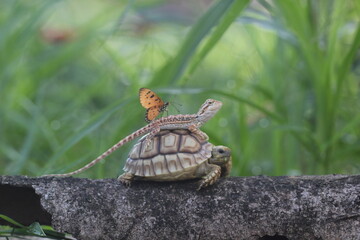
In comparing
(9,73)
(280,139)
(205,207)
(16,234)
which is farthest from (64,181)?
(9,73)

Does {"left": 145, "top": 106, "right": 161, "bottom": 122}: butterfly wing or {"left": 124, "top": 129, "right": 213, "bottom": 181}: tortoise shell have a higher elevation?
{"left": 145, "top": 106, "right": 161, "bottom": 122}: butterfly wing

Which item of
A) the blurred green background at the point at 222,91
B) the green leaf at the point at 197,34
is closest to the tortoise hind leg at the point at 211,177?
the blurred green background at the point at 222,91

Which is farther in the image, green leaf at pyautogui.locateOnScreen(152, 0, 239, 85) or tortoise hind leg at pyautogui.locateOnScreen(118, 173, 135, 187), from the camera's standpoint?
green leaf at pyautogui.locateOnScreen(152, 0, 239, 85)

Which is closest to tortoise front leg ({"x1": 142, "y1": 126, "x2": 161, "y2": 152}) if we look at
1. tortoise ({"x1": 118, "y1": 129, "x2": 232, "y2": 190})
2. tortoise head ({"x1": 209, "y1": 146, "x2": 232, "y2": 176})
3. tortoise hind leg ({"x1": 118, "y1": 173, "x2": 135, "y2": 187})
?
tortoise ({"x1": 118, "y1": 129, "x2": 232, "y2": 190})

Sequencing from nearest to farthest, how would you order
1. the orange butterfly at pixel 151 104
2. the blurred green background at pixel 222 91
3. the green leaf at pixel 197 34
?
the orange butterfly at pixel 151 104 → the green leaf at pixel 197 34 → the blurred green background at pixel 222 91

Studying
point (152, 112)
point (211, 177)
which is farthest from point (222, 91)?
point (211, 177)

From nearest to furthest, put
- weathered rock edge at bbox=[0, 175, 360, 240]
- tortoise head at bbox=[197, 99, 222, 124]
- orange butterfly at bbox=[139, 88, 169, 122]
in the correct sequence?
weathered rock edge at bbox=[0, 175, 360, 240] → orange butterfly at bbox=[139, 88, 169, 122] → tortoise head at bbox=[197, 99, 222, 124]

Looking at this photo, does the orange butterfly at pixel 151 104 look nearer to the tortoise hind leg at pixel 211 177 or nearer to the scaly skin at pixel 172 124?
the scaly skin at pixel 172 124

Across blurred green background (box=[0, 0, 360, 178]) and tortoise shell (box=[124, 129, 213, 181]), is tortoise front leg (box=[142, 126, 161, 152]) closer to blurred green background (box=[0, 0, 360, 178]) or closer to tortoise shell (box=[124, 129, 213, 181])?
tortoise shell (box=[124, 129, 213, 181])
